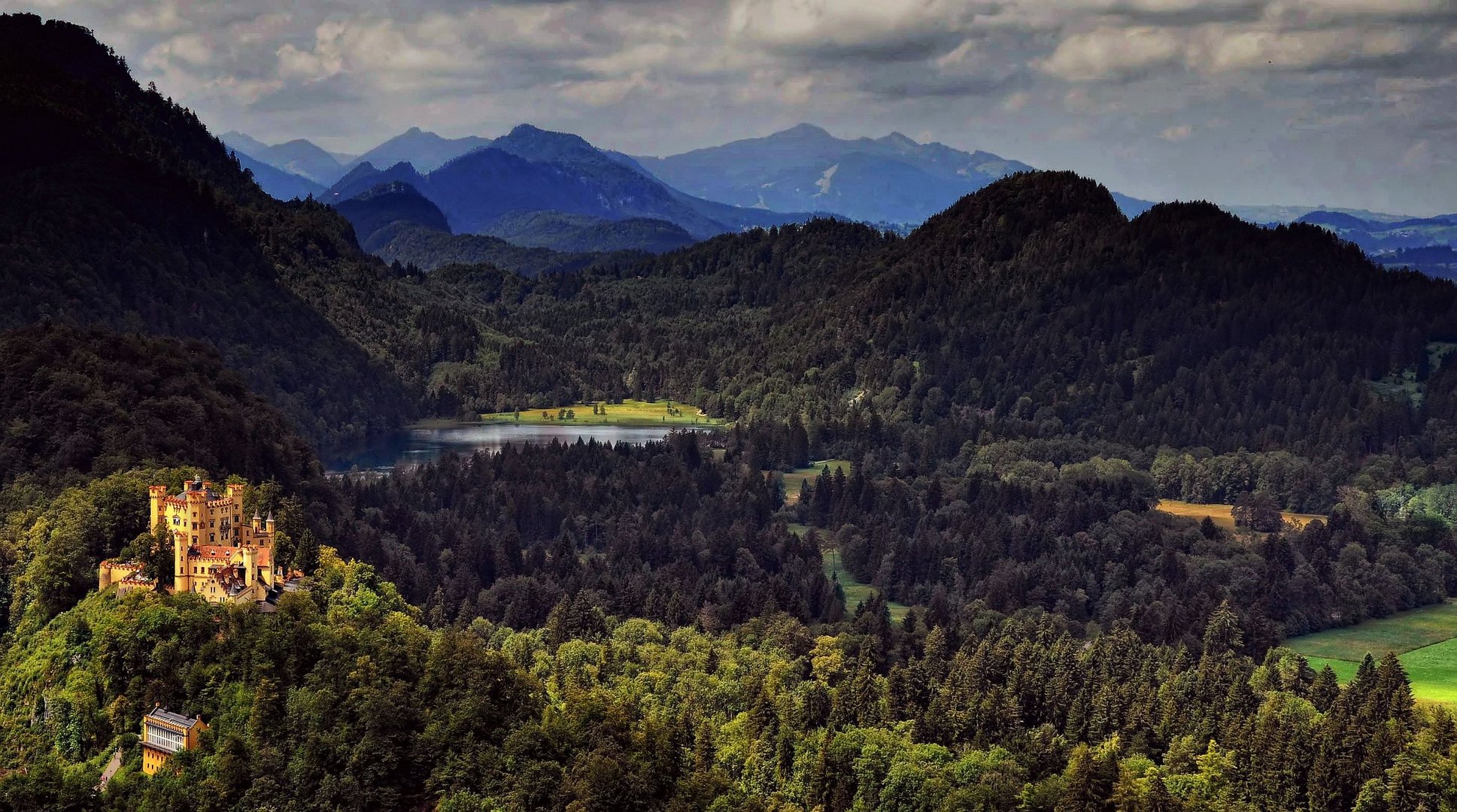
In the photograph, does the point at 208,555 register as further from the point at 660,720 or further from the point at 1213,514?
the point at 1213,514

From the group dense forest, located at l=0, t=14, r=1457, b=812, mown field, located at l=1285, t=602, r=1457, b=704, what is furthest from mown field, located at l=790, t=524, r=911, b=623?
mown field, located at l=1285, t=602, r=1457, b=704

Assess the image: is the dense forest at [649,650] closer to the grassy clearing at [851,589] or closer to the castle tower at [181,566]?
the grassy clearing at [851,589]

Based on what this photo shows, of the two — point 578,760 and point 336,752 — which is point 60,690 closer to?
point 336,752

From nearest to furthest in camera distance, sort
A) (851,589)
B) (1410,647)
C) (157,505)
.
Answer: (157,505) < (1410,647) < (851,589)

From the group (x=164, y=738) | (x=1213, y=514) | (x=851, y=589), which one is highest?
(x=164, y=738)

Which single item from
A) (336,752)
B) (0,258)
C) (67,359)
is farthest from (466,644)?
(0,258)

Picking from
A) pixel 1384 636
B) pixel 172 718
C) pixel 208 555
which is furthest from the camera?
pixel 1384 636

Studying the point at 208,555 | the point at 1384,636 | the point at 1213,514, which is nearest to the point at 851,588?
the point at 1384,636
